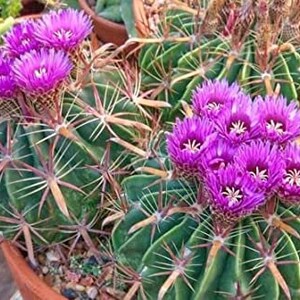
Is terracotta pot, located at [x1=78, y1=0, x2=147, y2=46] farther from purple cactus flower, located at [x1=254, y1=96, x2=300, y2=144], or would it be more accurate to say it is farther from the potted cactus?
purple cactus flower, located at [x1=254, y1=96, x2=300, y2=144]

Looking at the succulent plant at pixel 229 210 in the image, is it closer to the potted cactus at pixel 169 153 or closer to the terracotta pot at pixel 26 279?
the potted cactus at pixel 169 153

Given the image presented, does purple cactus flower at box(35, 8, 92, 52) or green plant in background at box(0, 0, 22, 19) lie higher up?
purple cactus flower at box(35, 8, 92, 52)

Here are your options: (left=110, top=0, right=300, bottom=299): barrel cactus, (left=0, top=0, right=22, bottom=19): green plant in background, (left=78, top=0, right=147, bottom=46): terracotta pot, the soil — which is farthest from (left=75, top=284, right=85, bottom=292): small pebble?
(left=0, top=0, right=22, bottom=19): green plant in background

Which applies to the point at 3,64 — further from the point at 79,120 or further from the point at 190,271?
the point at 190,271

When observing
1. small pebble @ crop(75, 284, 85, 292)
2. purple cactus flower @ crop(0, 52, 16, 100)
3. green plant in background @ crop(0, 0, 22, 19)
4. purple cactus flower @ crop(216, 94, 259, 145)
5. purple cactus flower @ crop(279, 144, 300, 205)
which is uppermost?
purple cactus flower @ crop(0, 52, 16, 100)

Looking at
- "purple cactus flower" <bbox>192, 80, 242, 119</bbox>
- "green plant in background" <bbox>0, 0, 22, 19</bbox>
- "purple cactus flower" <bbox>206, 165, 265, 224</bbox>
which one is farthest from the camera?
"green plant in background" <bbox>0, 0, 22, 19</bbox>

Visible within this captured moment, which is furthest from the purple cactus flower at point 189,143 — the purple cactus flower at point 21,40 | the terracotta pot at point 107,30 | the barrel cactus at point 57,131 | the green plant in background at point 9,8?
the green plant in background at point 9,8

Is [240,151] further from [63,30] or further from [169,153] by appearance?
[63,30]
